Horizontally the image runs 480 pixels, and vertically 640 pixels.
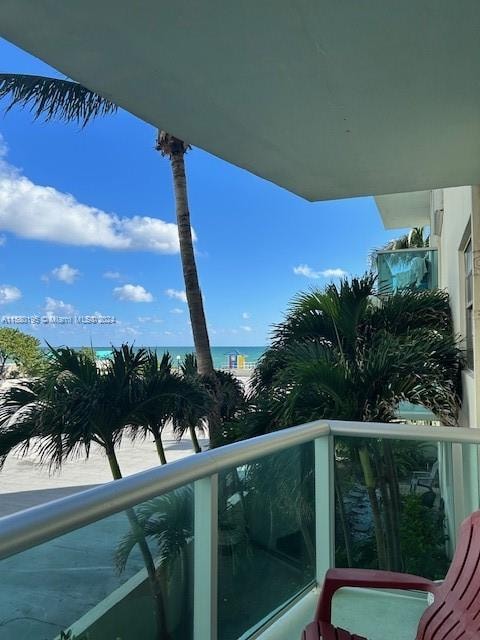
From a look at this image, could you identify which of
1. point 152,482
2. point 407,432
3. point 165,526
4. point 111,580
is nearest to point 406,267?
point 407,432

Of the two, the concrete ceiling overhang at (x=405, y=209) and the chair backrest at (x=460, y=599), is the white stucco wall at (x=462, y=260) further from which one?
the concrete ceiling overhang at (x=405, y=209)

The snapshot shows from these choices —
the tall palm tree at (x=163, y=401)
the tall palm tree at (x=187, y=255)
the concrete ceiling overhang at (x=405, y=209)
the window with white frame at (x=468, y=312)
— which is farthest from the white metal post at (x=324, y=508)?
the concrete ceiling overhang at (x=405, y=209)


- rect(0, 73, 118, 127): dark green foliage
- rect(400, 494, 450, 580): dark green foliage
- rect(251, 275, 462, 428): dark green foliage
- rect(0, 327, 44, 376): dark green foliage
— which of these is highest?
rect(0, 73, 118, 127): dark green foliage

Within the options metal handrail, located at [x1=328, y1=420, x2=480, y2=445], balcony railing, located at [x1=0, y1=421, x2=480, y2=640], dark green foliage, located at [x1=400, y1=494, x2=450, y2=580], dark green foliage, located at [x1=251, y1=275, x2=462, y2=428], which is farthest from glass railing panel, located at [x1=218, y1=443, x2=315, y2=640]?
dark green foliage, located at [x1=251, y1=275, x2=462, y2=428]

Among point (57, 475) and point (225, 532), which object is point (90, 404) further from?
point (57, 475)

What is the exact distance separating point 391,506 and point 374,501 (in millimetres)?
94

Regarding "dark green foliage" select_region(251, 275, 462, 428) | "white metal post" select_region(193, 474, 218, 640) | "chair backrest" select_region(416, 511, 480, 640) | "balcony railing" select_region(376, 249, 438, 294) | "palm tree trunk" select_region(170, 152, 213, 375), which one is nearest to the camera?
"chair backrest" select_region(416, 511, 480, 640)

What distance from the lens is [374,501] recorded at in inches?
123

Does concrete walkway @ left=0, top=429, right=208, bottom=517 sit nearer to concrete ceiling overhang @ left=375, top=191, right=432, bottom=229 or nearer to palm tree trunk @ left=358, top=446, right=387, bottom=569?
concrete ceiling overhang @ left=375, top=191, right=432, bottom=229

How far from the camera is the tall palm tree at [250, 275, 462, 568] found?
123 inches

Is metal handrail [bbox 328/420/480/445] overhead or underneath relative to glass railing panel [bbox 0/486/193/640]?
overhead

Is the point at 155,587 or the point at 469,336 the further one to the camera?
the point at 469,336

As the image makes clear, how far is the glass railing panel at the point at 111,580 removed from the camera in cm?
137

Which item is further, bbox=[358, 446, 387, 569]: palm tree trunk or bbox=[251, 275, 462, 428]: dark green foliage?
bbox=[251, 275, 462, 428]: dark green foliage
